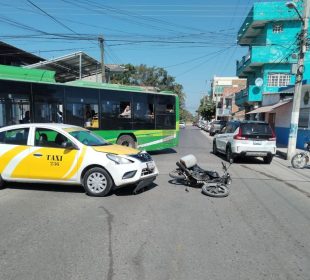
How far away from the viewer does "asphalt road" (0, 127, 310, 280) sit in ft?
12.8

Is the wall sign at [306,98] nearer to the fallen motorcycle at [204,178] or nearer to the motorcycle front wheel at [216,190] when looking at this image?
the fallen motorcycle at [204,178]

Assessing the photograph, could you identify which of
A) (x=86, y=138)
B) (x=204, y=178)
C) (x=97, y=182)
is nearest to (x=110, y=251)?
(x=97, y=182)

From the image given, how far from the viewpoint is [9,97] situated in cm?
1122

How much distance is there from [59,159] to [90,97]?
21.3 feet

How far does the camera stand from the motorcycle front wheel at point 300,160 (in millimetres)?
13336

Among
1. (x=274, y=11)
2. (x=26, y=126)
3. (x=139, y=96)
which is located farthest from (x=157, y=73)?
(x=26, y=126)

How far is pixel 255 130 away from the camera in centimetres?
1397

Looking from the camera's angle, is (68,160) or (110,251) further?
(68,160)

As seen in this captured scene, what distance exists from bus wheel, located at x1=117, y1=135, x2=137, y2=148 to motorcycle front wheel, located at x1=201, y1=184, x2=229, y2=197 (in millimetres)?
7228

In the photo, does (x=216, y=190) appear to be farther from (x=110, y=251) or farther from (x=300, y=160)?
(x=300, y=160)

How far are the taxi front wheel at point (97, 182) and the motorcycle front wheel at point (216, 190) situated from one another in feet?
7.20

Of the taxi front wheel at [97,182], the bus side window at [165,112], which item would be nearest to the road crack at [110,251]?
the taxi front wheel at [97,182]

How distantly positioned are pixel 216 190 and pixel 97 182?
8.96ft

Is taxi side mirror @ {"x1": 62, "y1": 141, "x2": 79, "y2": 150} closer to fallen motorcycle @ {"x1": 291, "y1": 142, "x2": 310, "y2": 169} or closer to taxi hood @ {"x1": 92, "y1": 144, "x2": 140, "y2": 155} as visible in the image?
taxi hood @ {"x1": 92, "y1": 144, "x2": 140, "y2": 155}
